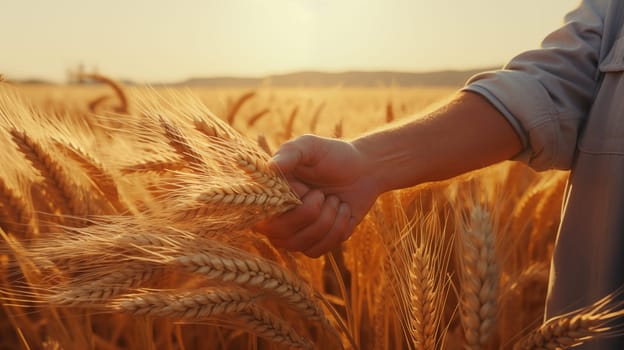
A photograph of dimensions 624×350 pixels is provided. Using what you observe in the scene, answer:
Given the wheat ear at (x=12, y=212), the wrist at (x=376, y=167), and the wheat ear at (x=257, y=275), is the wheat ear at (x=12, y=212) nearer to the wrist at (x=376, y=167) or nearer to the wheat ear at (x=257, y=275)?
the wheat ear at (x=257, y=275)

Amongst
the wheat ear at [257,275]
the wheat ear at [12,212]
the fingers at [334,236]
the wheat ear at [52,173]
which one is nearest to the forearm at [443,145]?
the fingers at [334,236]

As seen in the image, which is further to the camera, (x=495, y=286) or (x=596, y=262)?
(x=596, y=262)

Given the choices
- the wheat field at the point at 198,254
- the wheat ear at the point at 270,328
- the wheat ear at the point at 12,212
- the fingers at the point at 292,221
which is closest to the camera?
the wheat field at the point at 198,254

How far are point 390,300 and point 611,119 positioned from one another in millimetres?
552

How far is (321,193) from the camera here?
45.2 inches

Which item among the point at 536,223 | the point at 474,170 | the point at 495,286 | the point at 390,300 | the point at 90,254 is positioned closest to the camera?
the point at 495,286

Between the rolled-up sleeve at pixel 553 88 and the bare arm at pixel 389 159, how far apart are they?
0.11ft

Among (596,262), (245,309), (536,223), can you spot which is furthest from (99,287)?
(536,223)

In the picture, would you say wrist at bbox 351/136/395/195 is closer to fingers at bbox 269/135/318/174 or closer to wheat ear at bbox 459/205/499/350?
fingers at bbox 269/135/318/174

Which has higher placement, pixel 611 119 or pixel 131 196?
pixel 611 119

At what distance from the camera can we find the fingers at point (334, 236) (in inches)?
44.3

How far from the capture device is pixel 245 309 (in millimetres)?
937

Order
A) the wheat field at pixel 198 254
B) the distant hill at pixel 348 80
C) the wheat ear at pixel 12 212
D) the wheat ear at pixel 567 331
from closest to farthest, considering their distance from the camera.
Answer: the wheat ear at pixel 567 331, the wheat field at pixel 198 254, the wheat ear at pixel 12 212, the distant hill at pixel 348 80

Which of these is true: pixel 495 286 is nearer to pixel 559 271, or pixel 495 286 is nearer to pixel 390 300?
pixel 390 300
